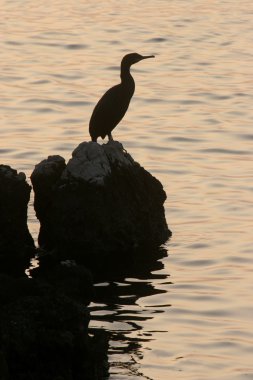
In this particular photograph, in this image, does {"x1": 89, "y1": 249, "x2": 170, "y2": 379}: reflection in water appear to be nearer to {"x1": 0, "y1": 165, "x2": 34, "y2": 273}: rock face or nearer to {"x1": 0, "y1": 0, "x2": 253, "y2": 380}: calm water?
{"x1": 0, "y1": 0, "x2": 253, "y2": 380}: calm water

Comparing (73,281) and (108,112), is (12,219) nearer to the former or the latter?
(108,112)

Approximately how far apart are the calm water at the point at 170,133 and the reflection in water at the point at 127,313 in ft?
0.11

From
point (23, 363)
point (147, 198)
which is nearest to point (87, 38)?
point (147, 198)

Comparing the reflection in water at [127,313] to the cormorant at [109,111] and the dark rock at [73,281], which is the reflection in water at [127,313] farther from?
the cormorant at [109,111]

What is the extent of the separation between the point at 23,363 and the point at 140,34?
38.4 metres

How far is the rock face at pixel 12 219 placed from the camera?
77.9 feet

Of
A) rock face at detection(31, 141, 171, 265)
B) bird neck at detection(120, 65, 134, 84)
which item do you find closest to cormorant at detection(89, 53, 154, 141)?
bird neck at detection(120, 65, 134, 84)

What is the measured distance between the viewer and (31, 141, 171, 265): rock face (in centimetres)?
2416

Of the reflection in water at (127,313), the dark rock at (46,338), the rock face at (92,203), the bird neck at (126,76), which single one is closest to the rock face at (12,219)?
the rock face at (92,203)

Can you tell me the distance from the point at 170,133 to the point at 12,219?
1342 centimetres

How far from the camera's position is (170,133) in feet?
120

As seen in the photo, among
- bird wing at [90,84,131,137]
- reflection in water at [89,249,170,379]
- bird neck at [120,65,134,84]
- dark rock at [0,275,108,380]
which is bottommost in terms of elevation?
reflection in water at [89,249,170,379]

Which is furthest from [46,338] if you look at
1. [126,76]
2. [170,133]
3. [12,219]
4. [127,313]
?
[170,133]

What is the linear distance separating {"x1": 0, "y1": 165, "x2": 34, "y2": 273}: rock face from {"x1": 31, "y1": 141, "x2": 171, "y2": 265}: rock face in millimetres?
613
